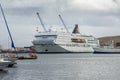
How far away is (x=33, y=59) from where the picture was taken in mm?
123875

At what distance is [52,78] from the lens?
57656 millimetres

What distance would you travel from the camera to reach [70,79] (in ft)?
183

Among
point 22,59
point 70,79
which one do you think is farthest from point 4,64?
point 22,59

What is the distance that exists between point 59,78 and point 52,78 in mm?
1035

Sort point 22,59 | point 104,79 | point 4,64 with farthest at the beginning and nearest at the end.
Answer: point 22,59, point 4,64, point 104,79

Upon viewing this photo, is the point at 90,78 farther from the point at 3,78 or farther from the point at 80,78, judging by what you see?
the point at 3,78

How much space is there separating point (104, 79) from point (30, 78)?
9.92 meters

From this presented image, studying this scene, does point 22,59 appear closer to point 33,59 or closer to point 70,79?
point 33,59

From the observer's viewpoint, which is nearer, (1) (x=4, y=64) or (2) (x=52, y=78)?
(2) (x=52, y=78)

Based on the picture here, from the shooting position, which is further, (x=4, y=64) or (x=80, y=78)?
(x=4, y=64)

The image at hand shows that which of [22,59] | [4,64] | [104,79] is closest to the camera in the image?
[104,79]

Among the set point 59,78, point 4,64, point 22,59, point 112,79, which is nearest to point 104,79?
point 112,79

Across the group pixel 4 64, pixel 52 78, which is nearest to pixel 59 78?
pixel 52 78

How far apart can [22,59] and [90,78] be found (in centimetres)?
6325
